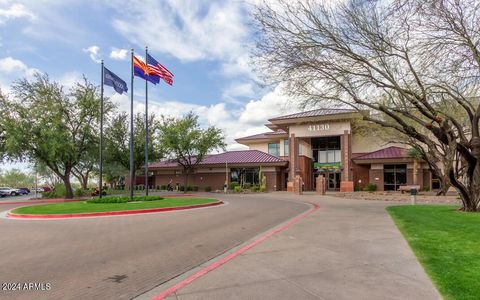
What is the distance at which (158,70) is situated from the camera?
26328mm

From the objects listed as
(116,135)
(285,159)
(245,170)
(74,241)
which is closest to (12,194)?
(116,135)

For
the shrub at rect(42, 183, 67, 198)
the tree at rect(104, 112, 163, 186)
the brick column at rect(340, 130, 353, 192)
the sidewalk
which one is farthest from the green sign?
the sidewalk

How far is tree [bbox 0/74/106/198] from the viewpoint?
3200 centimetres

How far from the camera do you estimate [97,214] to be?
17.6 m

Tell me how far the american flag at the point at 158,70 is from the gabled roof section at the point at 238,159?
22.5m

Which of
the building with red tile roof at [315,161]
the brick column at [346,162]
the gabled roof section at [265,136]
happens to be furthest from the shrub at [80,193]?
the brick column at [346,162]

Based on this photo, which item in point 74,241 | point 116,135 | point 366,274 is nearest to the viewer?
point 366,274

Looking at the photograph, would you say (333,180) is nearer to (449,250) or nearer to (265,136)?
(265,136)

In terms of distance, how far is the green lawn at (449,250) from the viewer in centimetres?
565

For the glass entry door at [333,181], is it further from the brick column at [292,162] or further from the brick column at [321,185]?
the brick column at [321,185]

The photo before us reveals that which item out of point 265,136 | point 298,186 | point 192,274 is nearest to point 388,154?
point 298,186

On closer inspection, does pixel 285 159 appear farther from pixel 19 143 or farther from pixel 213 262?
pixel 213 262

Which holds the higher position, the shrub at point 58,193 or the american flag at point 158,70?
the american flag at point 158,70

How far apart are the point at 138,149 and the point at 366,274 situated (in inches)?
1538
